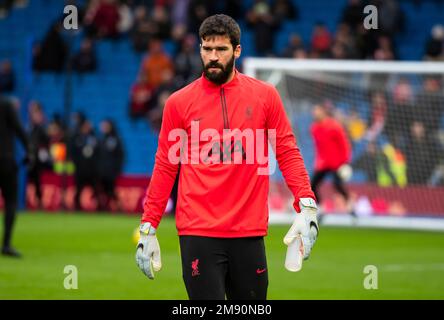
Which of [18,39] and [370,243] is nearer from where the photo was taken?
[370,243]

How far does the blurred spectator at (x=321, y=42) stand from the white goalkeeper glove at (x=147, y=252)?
18.9m

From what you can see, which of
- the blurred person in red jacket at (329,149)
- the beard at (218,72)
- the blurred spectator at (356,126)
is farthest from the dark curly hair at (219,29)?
the blurred spectator at (356,126)

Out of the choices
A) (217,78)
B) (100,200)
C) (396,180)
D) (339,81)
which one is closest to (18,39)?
(100,200)

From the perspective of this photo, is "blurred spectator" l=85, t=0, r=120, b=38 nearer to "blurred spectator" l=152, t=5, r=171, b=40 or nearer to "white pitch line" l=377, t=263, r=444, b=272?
"blurred spectator" l=152, t=5, r=171, b=40

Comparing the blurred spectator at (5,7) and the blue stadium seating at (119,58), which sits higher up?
the blurred spectator at (5,7)

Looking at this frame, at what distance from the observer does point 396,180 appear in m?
21.8

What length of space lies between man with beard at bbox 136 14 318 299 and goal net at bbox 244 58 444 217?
1390 centimetres

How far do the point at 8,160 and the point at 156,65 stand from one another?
526 inches

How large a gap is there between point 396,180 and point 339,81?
2654mm

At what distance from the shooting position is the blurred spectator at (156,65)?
2728cm

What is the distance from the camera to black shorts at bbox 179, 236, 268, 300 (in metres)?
6.53

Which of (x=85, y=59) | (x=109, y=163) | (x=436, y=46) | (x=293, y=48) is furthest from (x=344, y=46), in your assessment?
(x=85, y=59)

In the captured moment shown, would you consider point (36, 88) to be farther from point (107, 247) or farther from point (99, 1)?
point (107, 247)

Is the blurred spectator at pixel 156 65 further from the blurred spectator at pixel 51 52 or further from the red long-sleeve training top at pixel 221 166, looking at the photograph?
the red long-sleeve training top at pixel 221 166
